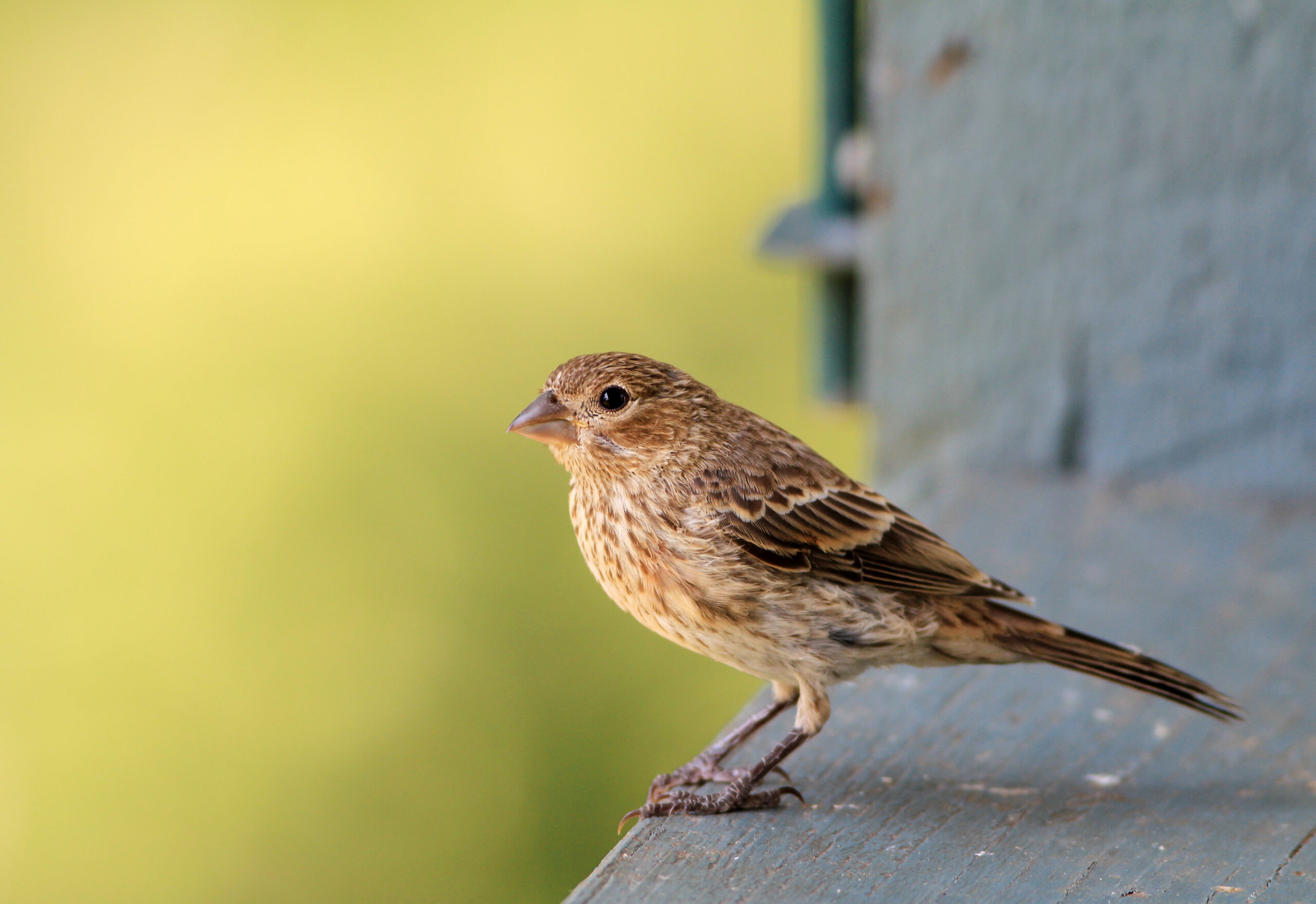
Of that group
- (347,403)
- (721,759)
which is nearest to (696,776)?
(721,759)

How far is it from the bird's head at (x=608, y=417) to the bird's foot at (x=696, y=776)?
0.59 meters

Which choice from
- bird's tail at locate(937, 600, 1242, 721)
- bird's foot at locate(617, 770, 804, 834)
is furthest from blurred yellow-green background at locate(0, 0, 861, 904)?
bird's foot at locate(617, 770, 804, 834)

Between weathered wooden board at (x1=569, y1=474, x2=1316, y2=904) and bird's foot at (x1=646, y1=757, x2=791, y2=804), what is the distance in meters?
0.12

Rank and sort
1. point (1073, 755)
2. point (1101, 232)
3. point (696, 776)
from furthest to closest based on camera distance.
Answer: point (1101, 232) → point (1073, 755) → point (696, 776)

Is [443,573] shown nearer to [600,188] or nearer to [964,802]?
[600,188]

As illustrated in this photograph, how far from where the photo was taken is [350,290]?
228 inches

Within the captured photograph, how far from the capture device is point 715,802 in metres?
2.31

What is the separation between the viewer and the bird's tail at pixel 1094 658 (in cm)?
258

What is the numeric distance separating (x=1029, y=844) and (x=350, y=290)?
13.8 ft

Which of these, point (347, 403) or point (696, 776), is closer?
point (696, 776)

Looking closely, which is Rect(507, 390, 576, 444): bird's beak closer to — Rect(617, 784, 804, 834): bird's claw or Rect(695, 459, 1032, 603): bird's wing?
Rect(695, 459, 1032, 603): bird's wing

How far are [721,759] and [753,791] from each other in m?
0.19

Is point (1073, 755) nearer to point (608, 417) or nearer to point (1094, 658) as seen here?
point (1094, 658)

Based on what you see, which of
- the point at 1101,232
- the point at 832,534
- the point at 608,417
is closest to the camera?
the point at 832,534
